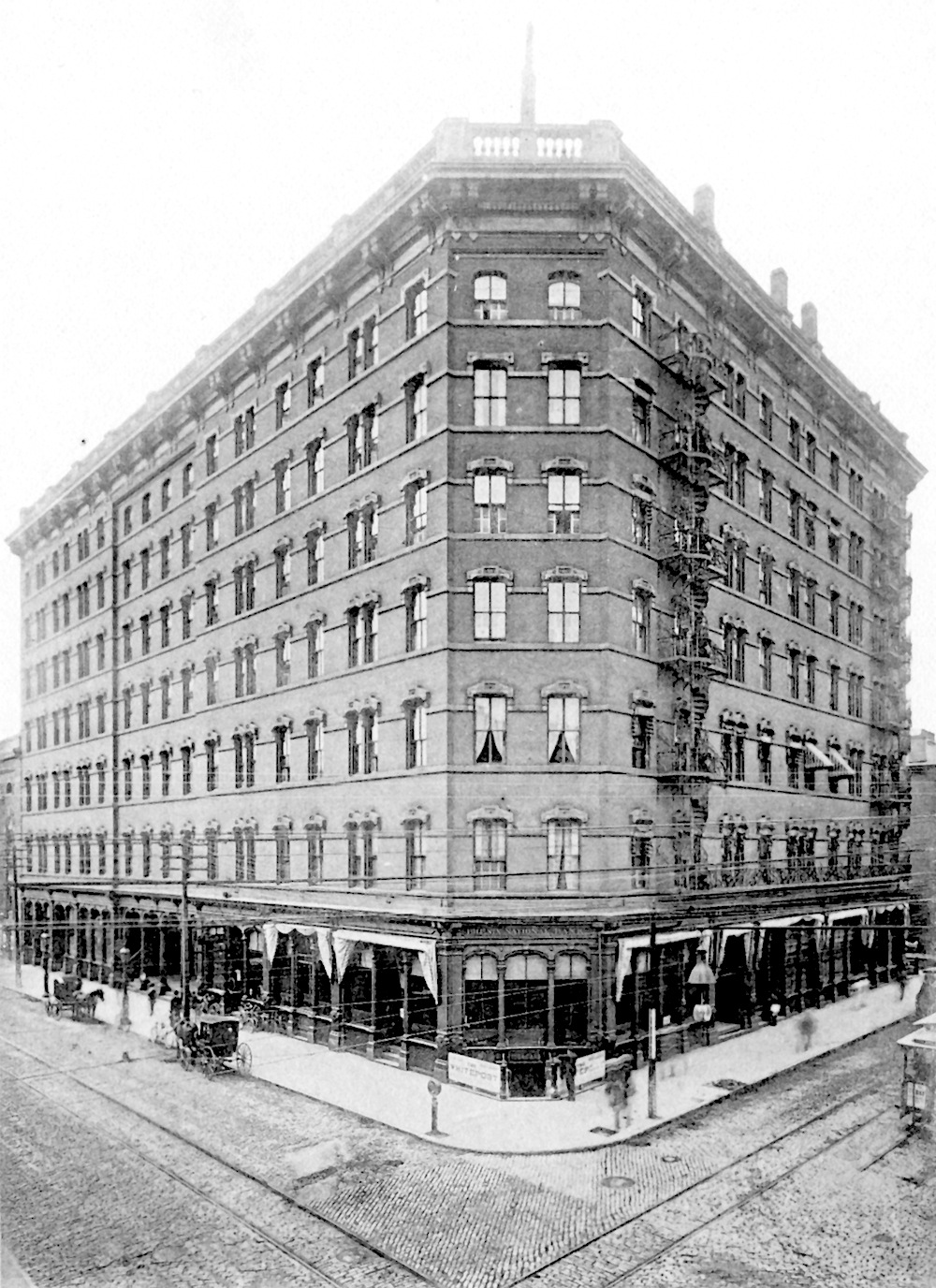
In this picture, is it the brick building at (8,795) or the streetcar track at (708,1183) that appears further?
the brick building at (8,795)

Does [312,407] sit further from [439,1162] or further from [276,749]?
[439,1162]

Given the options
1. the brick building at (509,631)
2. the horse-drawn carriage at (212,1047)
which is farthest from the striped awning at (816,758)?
the horse-drawn carriage at (212,1047)

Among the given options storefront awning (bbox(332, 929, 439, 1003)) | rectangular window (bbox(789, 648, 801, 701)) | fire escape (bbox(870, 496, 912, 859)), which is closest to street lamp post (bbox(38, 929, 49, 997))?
storefront awning (bbox(332, 929, 439, 1003))

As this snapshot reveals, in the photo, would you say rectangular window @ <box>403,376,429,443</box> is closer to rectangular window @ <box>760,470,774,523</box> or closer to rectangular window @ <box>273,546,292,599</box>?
rectangular window @ <box>273,546,292,599</box>

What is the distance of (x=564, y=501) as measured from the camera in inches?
1076

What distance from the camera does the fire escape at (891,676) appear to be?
143ft

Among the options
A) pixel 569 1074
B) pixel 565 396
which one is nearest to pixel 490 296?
pixel 565 396

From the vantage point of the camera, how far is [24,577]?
181 ft

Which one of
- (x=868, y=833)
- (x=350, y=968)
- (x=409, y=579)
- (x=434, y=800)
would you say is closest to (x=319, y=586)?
(x=409, y=579)

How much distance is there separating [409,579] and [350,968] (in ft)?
36.3

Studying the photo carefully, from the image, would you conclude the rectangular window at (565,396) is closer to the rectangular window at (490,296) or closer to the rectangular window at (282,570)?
the rectangular window at (490,296)

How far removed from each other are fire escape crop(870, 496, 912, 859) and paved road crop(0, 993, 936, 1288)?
21.2 meters

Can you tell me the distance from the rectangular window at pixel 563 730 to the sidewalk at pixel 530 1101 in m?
7.80

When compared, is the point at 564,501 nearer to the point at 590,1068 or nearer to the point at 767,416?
the point at 767,416
